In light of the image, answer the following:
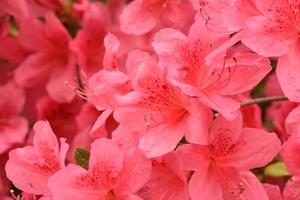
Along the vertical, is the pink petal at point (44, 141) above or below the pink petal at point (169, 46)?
below

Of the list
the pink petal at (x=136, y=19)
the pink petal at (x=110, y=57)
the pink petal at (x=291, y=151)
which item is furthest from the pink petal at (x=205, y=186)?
the pink petal at (x=136, y=19)

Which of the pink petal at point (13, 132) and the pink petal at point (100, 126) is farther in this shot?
the pink petal at point (13, 132)

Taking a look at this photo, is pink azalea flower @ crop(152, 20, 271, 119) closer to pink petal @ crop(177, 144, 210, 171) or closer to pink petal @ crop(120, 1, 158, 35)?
pink petal @ crop(177, 144, 210, 171)

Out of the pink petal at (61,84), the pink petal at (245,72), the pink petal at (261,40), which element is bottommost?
the pink petal at (61,84)

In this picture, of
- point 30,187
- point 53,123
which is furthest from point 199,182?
point 53,123

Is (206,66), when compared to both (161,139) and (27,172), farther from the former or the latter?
(27,172)

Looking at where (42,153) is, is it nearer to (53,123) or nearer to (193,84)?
(193,84)

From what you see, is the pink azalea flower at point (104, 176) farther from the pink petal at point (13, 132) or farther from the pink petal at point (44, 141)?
the pink petal at point (13, 132)

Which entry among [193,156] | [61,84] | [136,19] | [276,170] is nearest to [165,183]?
[193,156]
